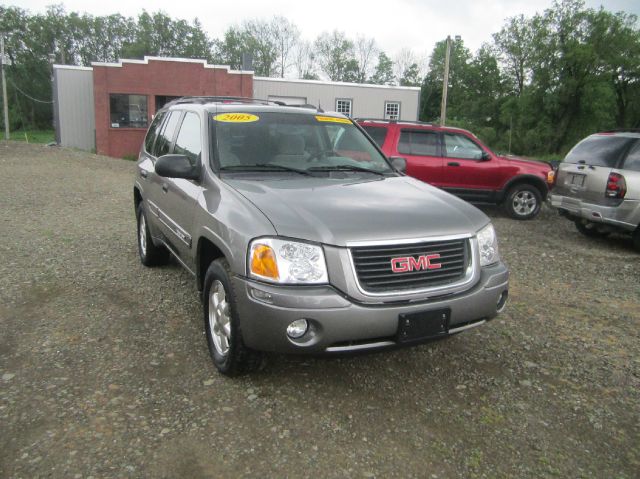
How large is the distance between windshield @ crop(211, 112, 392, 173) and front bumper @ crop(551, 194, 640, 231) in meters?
4.23

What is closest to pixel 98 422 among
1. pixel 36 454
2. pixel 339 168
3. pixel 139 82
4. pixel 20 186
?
pixel 36 454

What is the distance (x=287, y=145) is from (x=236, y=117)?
19.0 inches

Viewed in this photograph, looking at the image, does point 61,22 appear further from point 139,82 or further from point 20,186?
point 20,186

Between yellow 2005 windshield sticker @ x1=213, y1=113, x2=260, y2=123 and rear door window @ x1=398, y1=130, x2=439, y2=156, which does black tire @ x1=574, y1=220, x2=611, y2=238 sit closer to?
rear door window @ x1=398, y1=130, x2=439, y2=156

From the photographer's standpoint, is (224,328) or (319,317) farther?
(224,328)

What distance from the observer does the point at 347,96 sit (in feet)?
92.4

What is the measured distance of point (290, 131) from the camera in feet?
14.6

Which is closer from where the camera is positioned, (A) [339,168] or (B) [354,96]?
(A) [339,168]

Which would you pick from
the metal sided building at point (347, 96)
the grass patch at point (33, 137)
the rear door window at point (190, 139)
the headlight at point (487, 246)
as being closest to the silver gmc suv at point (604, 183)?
the headlight at point (487, 246)

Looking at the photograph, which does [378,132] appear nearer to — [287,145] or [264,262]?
[287,145]

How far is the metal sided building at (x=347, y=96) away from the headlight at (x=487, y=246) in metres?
24.0

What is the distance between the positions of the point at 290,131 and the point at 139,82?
73.9 ft

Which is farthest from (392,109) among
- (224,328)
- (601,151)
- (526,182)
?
(224,328)

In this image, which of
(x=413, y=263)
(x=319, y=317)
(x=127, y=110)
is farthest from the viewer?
(x=127, y=110)
